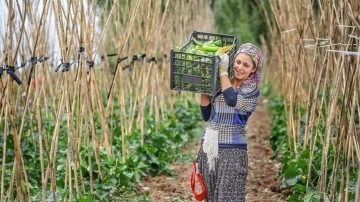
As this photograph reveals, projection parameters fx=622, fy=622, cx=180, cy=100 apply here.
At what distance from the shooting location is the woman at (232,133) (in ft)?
11.5

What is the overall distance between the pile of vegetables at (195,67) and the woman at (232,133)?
0.50ft

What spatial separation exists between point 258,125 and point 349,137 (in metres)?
6.84

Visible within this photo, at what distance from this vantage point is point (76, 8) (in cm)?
387

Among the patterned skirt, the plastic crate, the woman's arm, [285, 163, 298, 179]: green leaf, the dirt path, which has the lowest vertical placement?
the dirt path

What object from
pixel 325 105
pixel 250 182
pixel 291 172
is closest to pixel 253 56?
pixel 291 172

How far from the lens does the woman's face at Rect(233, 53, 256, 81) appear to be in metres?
→ 3.50

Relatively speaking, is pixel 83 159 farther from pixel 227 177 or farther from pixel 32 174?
pixel 227 177

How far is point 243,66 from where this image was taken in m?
3.51

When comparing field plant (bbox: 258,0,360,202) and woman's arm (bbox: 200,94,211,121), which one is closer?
field plant (bbox: 258,0,360,202)

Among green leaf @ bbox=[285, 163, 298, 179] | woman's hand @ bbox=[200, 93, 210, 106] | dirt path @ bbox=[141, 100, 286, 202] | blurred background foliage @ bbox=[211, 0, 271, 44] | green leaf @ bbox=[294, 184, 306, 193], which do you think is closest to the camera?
woman's hand @ bbox=[200, 93, 210, 106]

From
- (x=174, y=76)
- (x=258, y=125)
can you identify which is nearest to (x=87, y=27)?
(x=174, y=76)

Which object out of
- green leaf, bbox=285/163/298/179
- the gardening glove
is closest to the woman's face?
the gardening glove

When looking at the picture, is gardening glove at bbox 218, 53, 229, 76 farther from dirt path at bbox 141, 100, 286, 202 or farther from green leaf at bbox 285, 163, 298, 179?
dirt path at bbox 141, 100, 286, 202

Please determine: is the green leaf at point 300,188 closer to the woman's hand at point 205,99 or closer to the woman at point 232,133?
the woman at point 232,133
